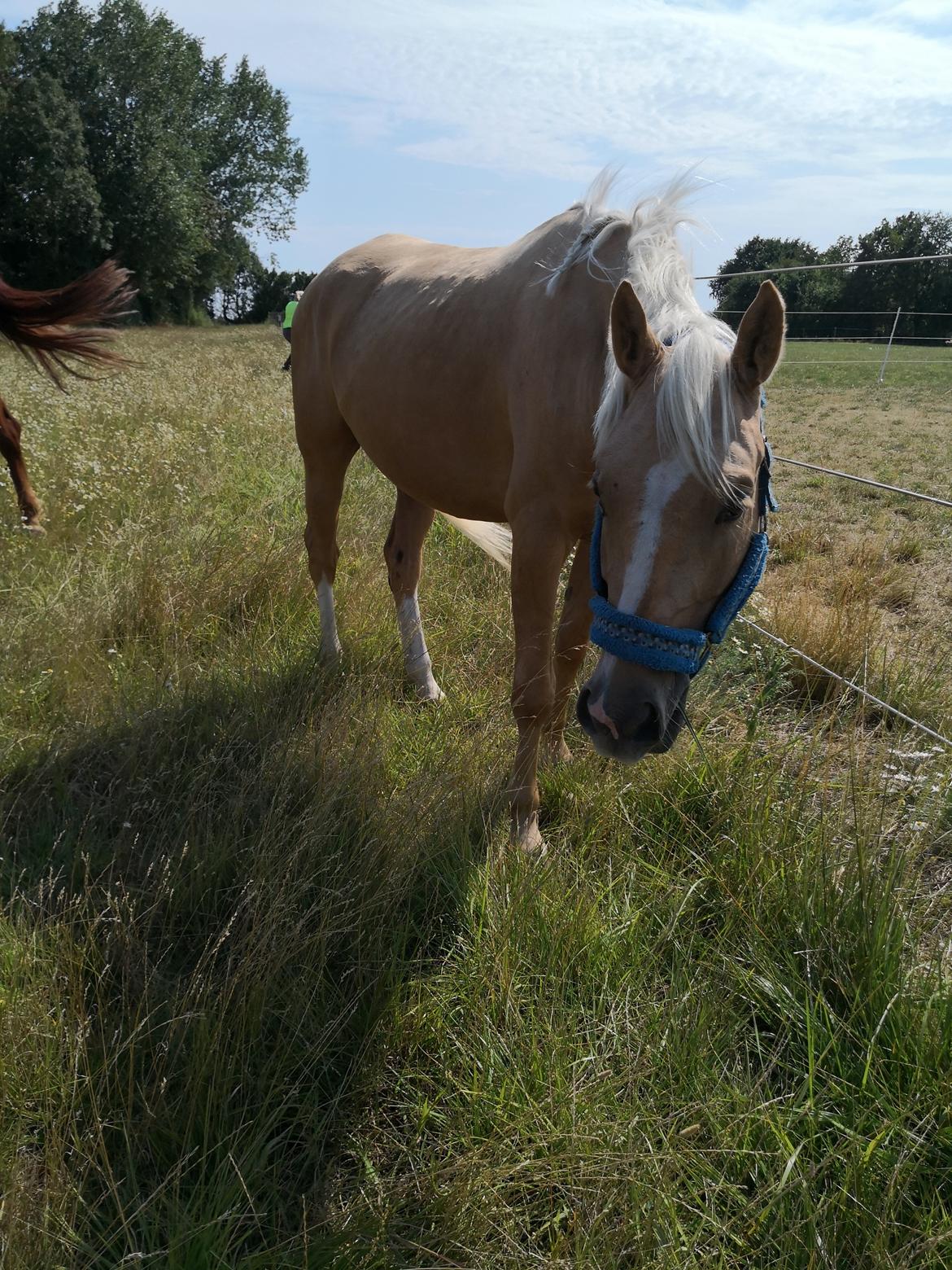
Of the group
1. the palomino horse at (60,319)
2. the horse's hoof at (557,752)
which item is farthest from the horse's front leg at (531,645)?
the palomino horse at (60,319)

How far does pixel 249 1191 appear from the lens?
5.11ft

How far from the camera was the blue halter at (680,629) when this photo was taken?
1.76 m

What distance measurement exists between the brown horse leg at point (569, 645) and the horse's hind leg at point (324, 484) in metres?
1.41

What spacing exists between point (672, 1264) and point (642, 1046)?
17.2 inches

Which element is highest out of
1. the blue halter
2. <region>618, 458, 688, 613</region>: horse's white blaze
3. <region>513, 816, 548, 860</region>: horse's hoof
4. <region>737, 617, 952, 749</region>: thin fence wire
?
<region>618, 458, 688, 613</region>: horse's white blaze

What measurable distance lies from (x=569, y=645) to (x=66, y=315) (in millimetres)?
4584

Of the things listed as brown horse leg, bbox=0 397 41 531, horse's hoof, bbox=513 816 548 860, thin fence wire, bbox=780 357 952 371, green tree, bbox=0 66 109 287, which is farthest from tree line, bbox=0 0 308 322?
horse's hoof, bbox=513 816 548 860

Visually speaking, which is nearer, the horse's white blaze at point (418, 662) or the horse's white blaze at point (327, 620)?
the horse's white blaze at point (418, 662)

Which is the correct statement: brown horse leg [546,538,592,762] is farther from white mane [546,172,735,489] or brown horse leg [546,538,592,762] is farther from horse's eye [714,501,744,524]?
horse's eye [714,501,744,524]

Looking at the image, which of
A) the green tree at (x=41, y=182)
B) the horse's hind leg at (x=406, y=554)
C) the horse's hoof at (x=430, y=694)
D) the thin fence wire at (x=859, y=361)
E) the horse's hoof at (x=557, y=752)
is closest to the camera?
the horse's hoof at (x=557, y=752)

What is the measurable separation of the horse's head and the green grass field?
25.3 inches

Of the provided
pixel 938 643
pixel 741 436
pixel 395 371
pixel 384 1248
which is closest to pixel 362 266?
pixel 395 371

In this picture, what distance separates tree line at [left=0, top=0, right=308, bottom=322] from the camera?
3569 cm

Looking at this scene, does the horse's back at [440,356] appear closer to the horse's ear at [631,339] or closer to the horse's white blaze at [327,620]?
the horse's ear at [631,339]
